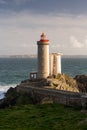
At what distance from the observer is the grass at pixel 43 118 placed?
2770 cm

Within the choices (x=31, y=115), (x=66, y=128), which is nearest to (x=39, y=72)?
(x=31, y=115)

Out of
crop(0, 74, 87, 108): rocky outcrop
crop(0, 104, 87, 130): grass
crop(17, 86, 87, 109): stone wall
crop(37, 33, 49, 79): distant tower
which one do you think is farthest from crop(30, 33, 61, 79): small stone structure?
crop(0, 104, 87, 130): grass

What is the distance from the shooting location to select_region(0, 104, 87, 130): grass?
27.7 m

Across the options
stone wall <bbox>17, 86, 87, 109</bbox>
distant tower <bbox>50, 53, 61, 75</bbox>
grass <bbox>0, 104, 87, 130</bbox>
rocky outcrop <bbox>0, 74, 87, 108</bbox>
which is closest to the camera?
grass <bbox>0, 104, 87, 130</bbox>

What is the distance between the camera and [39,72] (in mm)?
55062

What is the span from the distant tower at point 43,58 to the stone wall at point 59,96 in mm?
5707

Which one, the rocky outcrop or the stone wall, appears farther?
the rocky outcrop

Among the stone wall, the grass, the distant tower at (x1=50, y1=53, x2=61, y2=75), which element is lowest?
the grass

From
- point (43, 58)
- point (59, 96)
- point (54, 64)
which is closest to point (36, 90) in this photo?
point (59, 96)

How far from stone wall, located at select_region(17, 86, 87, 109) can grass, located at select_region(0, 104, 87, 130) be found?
1.48m

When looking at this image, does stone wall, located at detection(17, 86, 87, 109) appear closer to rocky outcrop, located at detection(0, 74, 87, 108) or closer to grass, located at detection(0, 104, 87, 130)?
rocky outcrop, located at detection(0, 74, 87, 108)

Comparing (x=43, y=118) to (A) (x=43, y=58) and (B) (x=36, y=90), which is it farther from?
(A) (x=43, y=58)

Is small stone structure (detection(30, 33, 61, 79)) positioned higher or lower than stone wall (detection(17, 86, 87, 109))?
higher

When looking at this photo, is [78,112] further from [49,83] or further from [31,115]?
[49,83]
